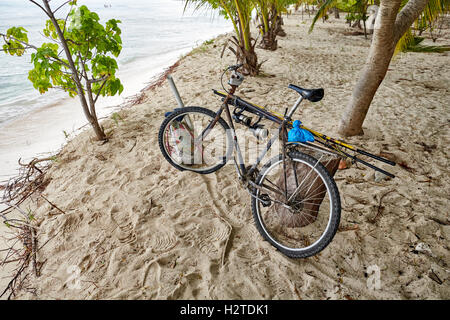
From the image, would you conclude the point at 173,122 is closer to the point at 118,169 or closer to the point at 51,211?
the point at 118,169

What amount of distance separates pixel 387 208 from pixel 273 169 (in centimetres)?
139

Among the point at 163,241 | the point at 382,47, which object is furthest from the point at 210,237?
the point at 382,47

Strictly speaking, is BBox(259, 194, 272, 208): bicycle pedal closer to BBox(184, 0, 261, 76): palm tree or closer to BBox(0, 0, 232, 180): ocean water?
BBox(0, 0, 232, 180): ocean water

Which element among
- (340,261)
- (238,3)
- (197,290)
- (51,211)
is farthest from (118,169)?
(238,3)

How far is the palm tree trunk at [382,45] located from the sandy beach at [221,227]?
54 centimetres

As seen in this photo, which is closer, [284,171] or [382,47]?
[284,171]

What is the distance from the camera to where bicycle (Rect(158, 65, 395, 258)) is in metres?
1.87

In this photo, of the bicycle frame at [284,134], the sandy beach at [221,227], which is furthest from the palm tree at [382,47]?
the bicycle frame at [284,134]

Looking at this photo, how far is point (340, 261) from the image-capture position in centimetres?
206

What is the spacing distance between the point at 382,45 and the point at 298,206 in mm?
2377

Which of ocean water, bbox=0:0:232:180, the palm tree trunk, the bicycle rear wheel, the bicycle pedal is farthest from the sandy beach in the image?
ocean water, bbox=0:0:232:180

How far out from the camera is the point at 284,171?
6.46 feet

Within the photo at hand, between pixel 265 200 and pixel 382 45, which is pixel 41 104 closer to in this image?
pixel 265 200

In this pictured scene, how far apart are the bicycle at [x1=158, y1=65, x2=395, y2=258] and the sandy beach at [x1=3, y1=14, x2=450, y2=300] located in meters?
0.20
